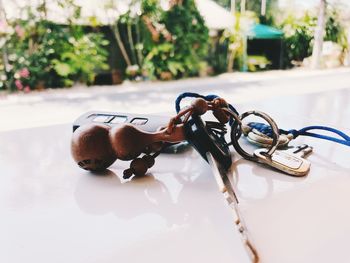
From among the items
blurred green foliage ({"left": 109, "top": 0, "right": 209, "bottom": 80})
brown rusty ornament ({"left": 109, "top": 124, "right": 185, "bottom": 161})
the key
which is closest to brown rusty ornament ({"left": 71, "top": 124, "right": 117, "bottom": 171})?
brown rusty ornament ({"left": 109, "top": 124, "right": 185, "bottom": 161})

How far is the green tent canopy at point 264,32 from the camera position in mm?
1166

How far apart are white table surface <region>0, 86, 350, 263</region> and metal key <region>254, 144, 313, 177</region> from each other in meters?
0.01

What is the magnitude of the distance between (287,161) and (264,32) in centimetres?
104

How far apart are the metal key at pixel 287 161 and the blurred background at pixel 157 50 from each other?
1.77ft

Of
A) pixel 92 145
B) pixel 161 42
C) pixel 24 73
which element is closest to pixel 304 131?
pixel 92 145

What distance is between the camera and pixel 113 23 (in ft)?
11.6

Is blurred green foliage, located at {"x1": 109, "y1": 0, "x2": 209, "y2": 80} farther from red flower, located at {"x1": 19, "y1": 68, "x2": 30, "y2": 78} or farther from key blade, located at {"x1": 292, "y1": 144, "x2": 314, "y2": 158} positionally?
key blade, located at {"x1": 292, "y1": 144, "x2": 314, "y2": 158}

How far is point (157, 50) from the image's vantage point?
11.7ft

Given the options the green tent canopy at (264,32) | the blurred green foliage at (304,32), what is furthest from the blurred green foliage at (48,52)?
the blurred green foliage at (304,32)

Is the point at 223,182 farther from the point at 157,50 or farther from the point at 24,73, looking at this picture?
the point at 157,50

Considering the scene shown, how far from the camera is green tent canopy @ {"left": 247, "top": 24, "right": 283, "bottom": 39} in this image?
3.82 feet

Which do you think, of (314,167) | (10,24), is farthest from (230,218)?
(10,24)

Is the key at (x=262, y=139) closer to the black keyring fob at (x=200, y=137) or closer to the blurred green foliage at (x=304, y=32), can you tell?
the black keyring fob at (x=200, y=137)

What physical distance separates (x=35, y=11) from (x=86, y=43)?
0.51 m
